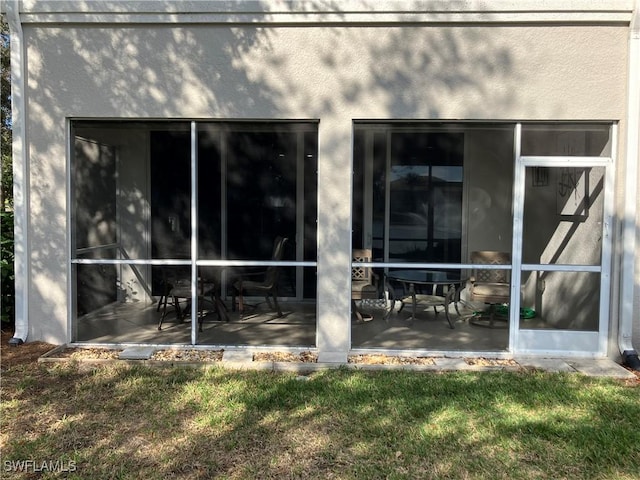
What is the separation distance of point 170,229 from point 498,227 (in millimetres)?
4288

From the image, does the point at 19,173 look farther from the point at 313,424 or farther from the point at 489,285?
the point at 489,285

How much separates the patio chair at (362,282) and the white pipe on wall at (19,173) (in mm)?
3379

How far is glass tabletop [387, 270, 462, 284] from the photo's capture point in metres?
5.92

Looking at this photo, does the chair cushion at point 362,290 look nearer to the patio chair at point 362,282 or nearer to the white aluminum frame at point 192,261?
the patio chair at point 362,282

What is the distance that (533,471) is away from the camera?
10.4 ft

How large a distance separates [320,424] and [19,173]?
13.0ft

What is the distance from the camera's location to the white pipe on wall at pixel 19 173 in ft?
17.3

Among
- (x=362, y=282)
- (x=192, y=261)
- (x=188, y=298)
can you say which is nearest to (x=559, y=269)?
(x=362, y=282)

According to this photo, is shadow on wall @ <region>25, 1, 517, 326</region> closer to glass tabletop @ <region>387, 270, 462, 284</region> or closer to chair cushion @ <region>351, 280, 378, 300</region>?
chair cushion @ <region>351, 280, 378, 300</region>

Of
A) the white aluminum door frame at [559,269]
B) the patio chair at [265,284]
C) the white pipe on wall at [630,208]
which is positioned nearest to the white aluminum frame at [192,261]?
the patio chair at [265,284]

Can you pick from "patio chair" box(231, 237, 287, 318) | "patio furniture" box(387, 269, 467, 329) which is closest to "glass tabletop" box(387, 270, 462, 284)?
"patio furniture" box(387, 269, 467, 329)

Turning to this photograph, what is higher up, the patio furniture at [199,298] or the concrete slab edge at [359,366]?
the patio furniture at [199,298]

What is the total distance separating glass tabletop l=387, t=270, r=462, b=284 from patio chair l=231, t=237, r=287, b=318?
1313 millimetres

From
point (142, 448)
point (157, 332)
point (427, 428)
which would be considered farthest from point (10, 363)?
point (427, 428)
